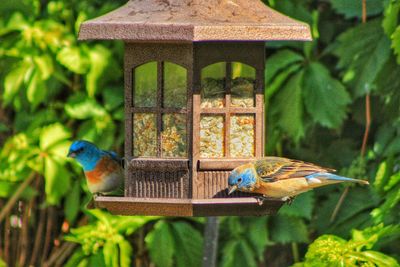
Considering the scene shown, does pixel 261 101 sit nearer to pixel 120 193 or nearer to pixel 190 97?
pixel 190 97

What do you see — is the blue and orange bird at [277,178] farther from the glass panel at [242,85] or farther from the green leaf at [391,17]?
the green leaf at [391,17]

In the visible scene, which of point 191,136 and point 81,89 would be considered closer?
point 191,136

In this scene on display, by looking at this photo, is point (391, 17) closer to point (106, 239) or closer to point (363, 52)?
point (363, 52)

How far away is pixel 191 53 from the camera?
14.4 feet

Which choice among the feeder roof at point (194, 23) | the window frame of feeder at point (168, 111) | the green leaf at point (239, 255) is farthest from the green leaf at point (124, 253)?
the feeder roof at point (194, 23)

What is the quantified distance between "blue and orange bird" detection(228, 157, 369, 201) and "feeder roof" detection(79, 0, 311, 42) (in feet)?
1.72

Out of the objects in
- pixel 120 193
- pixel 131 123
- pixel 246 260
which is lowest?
pixel 246 260

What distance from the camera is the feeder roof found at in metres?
4.14

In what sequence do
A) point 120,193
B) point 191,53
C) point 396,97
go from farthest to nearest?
point 396,97
point 120,193
point 191,53

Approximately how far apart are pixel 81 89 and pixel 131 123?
1943mm

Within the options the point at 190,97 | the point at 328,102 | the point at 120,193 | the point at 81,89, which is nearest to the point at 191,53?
the point at 190,97

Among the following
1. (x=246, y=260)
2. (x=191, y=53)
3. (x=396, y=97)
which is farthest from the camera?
(x=246, y=260)

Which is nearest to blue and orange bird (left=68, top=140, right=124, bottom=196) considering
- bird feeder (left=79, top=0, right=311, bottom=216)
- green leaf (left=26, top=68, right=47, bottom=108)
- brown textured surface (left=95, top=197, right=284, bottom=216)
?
bird feeder (left=79, top=0, right=311, bottom=216)

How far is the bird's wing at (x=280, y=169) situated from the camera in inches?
175
